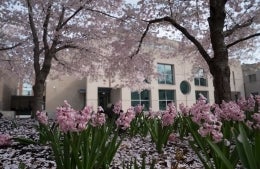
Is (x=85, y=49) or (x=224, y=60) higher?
(x=85, y=49)

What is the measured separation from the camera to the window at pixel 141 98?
85.8 ft

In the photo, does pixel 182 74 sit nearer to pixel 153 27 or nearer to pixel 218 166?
pixel 153 27

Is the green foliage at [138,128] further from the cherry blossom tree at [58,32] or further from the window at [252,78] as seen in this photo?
the window at [252,78]

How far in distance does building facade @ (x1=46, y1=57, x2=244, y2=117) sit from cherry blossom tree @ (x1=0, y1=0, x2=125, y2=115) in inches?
260

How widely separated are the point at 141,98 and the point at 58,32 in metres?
16.0

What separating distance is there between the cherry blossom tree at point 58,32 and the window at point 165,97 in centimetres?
1153

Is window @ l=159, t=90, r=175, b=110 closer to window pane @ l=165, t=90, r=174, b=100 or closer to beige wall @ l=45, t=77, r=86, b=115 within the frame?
window pane @ l=165, t=90, r=174, b=100

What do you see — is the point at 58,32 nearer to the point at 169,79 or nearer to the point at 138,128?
the point at 138,128

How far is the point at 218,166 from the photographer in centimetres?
237

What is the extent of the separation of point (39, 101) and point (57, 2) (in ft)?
13.4

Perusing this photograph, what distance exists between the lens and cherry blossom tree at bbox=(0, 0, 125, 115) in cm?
1126

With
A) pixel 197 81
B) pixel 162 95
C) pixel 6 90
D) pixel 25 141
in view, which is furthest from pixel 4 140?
pixel 197 81

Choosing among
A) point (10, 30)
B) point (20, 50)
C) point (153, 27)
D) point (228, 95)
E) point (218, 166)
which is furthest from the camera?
point (10, 30)

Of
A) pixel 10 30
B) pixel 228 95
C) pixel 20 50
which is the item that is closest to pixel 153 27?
pixel 228 95
